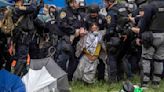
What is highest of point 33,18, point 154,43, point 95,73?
point 33,18

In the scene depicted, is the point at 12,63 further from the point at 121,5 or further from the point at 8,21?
the point at 121,5

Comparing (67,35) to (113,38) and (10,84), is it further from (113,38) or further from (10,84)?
(10,84)

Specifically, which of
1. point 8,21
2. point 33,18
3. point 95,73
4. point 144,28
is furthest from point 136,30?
point 8,21

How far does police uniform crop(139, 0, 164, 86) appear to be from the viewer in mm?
8835

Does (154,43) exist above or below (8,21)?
below

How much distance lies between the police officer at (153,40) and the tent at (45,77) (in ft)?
7.11

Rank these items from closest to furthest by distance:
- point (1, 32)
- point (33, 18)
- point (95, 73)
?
point (1, 32) → point (33, 18) → point (95, 73)

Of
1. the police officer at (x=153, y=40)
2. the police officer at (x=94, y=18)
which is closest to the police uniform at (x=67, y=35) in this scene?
the police officer at (x=94, y=18)

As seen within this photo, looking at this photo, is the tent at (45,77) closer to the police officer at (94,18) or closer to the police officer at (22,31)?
the police officer at (22,31)

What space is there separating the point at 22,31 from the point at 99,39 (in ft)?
5.18

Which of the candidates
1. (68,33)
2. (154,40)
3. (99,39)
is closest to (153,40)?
(154,40)

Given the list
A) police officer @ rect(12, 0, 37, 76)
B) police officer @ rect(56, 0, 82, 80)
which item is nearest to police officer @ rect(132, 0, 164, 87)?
police officer @ rect(56, 0, 82, 80)

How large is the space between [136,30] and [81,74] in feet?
4.60

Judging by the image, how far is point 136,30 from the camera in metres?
9.27
